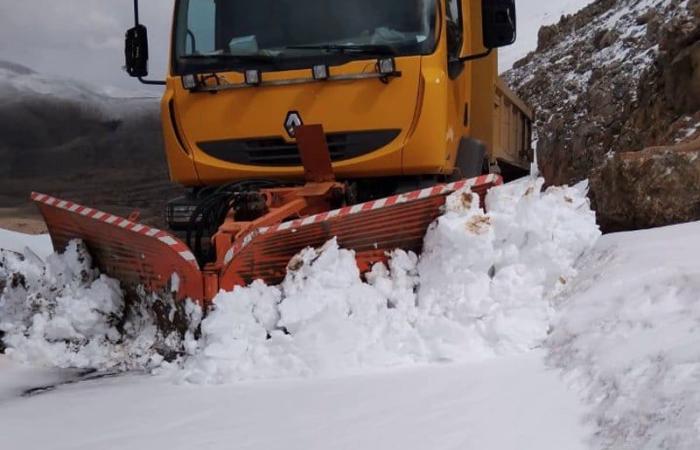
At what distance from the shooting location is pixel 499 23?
4.54m

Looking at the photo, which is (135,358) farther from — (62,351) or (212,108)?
(212,108)

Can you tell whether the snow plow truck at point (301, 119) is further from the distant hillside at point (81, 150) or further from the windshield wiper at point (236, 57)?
the distant hillside at point (81, 150)

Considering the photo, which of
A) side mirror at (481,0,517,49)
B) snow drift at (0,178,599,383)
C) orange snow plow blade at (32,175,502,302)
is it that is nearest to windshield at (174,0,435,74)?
side mirror at (481,0,517,49)

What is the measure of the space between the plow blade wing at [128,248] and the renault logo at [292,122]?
3.76ft

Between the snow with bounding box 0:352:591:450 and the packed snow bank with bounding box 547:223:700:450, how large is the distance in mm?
A: 123

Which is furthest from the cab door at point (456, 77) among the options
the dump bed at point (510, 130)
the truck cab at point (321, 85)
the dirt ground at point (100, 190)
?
the dirt ground at point (100, 190)

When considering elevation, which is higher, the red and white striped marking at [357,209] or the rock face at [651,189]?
the red and white striped marking at [357,209]

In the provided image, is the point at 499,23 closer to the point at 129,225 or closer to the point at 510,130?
the point at 129,225

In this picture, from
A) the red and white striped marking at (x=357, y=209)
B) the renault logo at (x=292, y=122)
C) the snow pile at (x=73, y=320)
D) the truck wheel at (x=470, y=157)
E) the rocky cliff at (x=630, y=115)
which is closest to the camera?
the red and white striped marking at (x=357, y=209)

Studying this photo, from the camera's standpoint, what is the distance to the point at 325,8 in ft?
14.8

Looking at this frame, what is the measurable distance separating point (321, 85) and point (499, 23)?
1.21 meters

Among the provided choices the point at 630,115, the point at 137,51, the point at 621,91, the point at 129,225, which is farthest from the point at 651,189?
the point at 621,91

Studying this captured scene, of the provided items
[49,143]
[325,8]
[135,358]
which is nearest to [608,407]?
[135,358]

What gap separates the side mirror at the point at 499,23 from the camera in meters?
4.53
